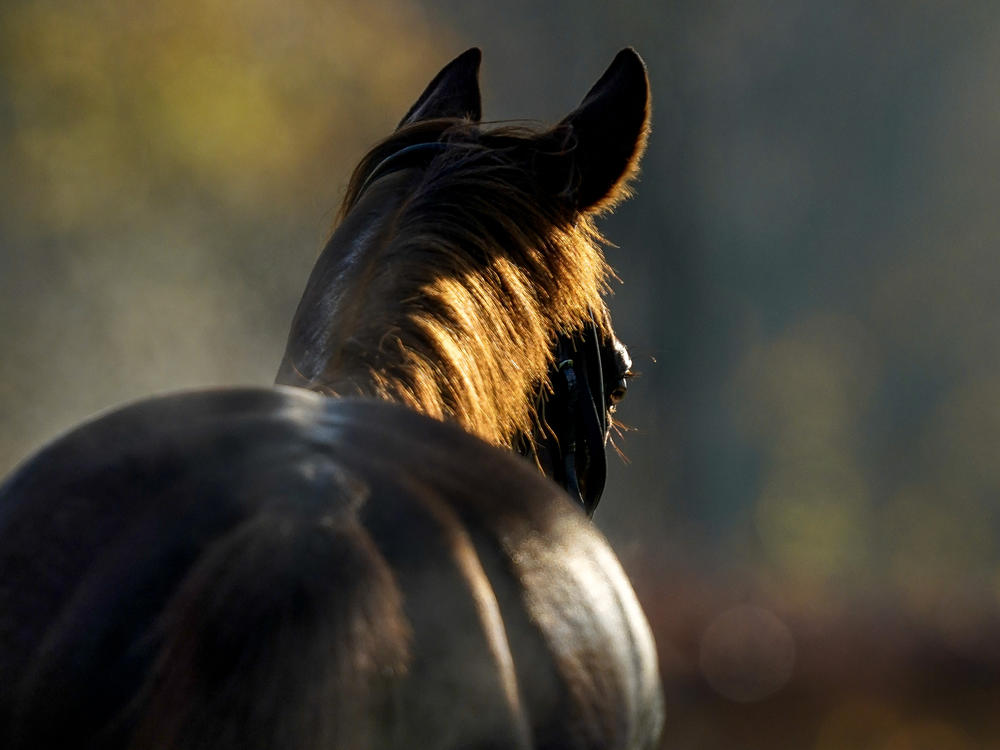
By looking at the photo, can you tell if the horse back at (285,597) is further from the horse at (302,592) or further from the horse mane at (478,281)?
the horse mane at (478,281)

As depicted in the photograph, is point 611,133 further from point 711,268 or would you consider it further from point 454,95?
point 711,268

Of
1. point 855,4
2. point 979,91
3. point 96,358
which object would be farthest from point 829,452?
point 96,358

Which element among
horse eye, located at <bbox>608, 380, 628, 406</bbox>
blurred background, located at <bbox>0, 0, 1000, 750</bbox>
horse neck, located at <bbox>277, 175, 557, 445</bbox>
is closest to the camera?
horse neck, located at <bbox>277, 175, 557, 445</bbox>

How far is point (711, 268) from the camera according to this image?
8562mm

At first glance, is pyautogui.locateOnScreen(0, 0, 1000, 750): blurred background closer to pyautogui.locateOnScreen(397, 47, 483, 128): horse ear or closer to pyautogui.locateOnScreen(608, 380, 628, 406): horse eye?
pyautogui.locateOnScreen(397, 47, 483, 128): horse ear

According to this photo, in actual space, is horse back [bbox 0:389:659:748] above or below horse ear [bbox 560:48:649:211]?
below

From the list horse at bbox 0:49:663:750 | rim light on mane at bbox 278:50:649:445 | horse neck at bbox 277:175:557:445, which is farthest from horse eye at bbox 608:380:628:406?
horse at bbox 0:49:663:750

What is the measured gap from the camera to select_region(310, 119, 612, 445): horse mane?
1.87 ft

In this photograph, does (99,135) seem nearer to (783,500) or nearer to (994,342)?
(783,500)

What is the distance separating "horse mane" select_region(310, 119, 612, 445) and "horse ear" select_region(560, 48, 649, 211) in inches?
0.7

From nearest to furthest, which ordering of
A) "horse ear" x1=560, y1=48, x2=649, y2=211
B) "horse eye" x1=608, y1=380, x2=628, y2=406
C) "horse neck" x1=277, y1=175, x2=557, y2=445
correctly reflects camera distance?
"horse neck" x1=277, y1=175, x2=557, y2=445 < "horse ear" x1=560, y1=48, x2=649, y2=211 < "horse eye" x1=608, y1=380, x2=628, y2=406

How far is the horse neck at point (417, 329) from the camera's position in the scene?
55 centimetres

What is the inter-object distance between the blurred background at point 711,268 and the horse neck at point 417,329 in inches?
11.9

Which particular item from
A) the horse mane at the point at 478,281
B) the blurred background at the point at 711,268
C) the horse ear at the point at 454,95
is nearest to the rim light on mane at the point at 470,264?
the horse mane at the point at 478,281
